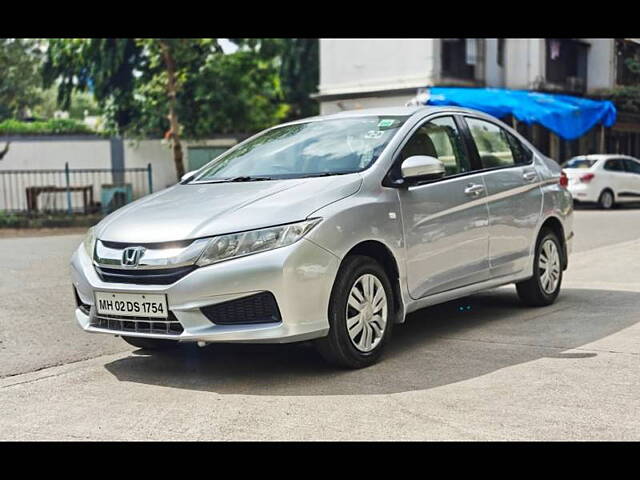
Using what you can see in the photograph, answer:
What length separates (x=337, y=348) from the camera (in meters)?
5.17

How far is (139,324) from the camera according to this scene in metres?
5.11

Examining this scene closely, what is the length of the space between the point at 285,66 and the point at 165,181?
9781mm

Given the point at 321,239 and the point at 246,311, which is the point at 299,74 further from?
the point at 246,311

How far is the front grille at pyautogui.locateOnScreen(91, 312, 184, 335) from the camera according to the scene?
4984 millimetres

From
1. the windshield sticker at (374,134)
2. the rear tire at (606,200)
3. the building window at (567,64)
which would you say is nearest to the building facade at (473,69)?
the building window at (567,64)

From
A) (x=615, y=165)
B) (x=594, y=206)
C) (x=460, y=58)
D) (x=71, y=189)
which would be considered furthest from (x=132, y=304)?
(x=460, y=58)

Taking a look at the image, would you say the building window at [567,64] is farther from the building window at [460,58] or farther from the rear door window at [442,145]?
the rear door window at [442,145]

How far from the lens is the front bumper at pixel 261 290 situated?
190 inches

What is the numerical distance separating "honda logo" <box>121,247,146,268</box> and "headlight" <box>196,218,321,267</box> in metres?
0.38

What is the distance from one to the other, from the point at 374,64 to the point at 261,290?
75.8 feet

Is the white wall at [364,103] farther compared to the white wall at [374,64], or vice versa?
the white wall at [364,103]

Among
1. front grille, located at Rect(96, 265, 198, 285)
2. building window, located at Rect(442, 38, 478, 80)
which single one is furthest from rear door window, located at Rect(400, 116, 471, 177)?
building window, located at Rect(442, 38, 478, 80)

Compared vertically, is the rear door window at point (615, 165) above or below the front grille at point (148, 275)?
below

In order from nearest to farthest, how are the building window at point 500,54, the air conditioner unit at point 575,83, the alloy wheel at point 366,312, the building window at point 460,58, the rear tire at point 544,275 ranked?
the alloy wheel at point 366,312 < the rear tire at point 544,275 < the building window at point 460,58 < the building window at point 500,54 < the air conditioner unit at point 575,83
